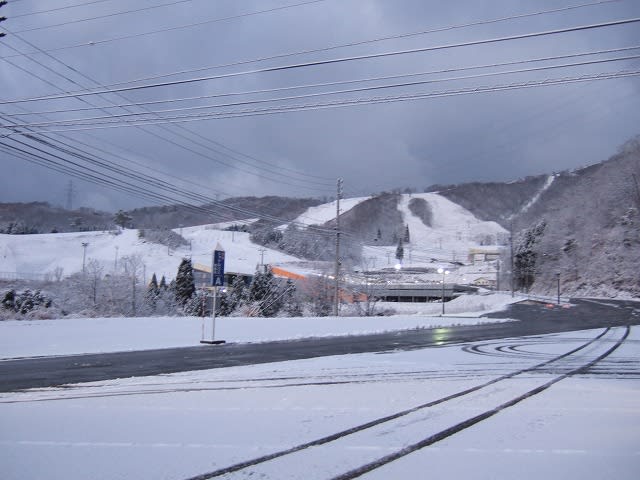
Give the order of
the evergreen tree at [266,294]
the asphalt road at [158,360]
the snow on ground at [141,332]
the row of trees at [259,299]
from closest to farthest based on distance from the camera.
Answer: the asphalt road at [158,360] < the snow on ground at [141,332] < the row of trees at [259,299] < the evergreen tree at [266,294]

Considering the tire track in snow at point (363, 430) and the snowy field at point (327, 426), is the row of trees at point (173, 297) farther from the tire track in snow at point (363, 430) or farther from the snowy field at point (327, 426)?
the tire track in snow at point (363, 430)

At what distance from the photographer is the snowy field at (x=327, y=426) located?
576cm

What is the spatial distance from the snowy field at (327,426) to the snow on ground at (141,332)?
870cm

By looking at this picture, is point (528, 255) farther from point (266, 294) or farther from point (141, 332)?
point (141, 332)

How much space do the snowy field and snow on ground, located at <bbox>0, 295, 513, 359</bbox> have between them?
8.70 meters

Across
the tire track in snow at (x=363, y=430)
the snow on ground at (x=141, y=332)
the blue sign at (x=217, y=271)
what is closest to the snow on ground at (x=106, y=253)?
the snow on ground at (x=141, y=332)

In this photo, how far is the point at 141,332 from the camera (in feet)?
80.9

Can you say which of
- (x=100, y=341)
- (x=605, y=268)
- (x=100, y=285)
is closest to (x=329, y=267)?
(x=100, y=285)

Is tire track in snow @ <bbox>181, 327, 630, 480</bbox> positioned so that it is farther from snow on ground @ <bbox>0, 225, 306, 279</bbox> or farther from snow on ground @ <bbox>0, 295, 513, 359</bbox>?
snow on ground @ <bbox>0, 225, 306, 279</bbox>

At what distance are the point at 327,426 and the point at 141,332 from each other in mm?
19066

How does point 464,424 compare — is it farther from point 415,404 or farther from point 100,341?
point 100,341

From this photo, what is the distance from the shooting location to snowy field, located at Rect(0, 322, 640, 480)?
18.9 feet

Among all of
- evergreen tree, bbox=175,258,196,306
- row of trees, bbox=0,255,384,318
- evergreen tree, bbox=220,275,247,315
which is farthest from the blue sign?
evergreen tree, bbox=175,258,196,306

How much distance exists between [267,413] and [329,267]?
66440mm
